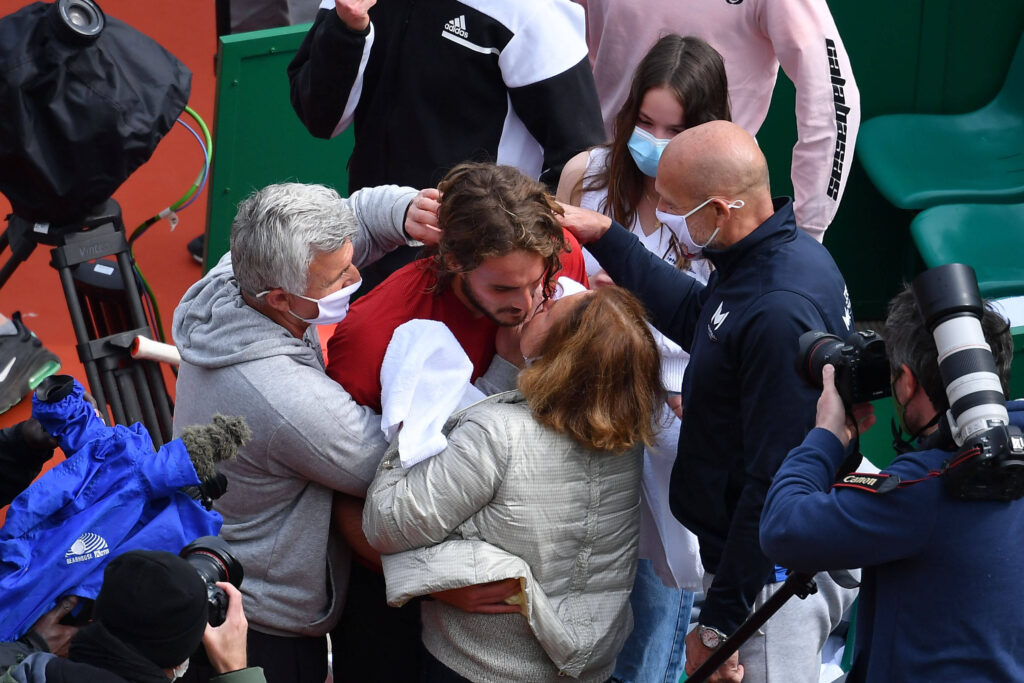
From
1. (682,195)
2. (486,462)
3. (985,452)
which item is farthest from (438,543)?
(985,452)

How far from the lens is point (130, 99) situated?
326 centimetres

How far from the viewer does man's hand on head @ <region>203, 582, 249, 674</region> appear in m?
2.01

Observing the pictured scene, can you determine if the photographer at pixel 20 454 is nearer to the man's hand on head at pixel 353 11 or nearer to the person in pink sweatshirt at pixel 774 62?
the man's hand on head at pixel 353 11

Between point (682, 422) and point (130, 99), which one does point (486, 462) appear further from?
point (130, 99)

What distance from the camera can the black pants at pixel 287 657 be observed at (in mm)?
2557

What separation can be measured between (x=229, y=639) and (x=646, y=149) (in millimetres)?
1646

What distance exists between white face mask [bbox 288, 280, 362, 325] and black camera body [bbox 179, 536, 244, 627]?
1.84 ft

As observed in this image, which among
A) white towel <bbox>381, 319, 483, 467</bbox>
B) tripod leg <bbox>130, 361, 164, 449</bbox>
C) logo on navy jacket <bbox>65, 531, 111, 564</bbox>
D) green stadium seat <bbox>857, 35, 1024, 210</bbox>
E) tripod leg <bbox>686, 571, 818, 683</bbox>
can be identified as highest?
logo on navy jacket <bbox>65, 531, 111, 564</bbox>

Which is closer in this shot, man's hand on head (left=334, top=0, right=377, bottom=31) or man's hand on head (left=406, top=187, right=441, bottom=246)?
man's hand on head (left=406, top=187, right=441, bottom=246)

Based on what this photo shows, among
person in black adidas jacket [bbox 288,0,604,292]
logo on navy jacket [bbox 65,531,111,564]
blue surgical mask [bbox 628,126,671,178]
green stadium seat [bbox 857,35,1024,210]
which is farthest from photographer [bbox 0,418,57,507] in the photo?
green stadium seat [bbox 857,35,1024,210]

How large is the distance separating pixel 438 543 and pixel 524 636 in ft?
0.84

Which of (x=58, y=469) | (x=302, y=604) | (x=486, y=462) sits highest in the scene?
(x=58, y=469)

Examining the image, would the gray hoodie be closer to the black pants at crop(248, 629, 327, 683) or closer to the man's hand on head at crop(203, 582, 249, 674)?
the black pants at crop(248, 629, 327, 683)

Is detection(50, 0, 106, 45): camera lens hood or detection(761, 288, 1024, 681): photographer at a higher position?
detection(50, 0, 106, 45): camera lens hood
